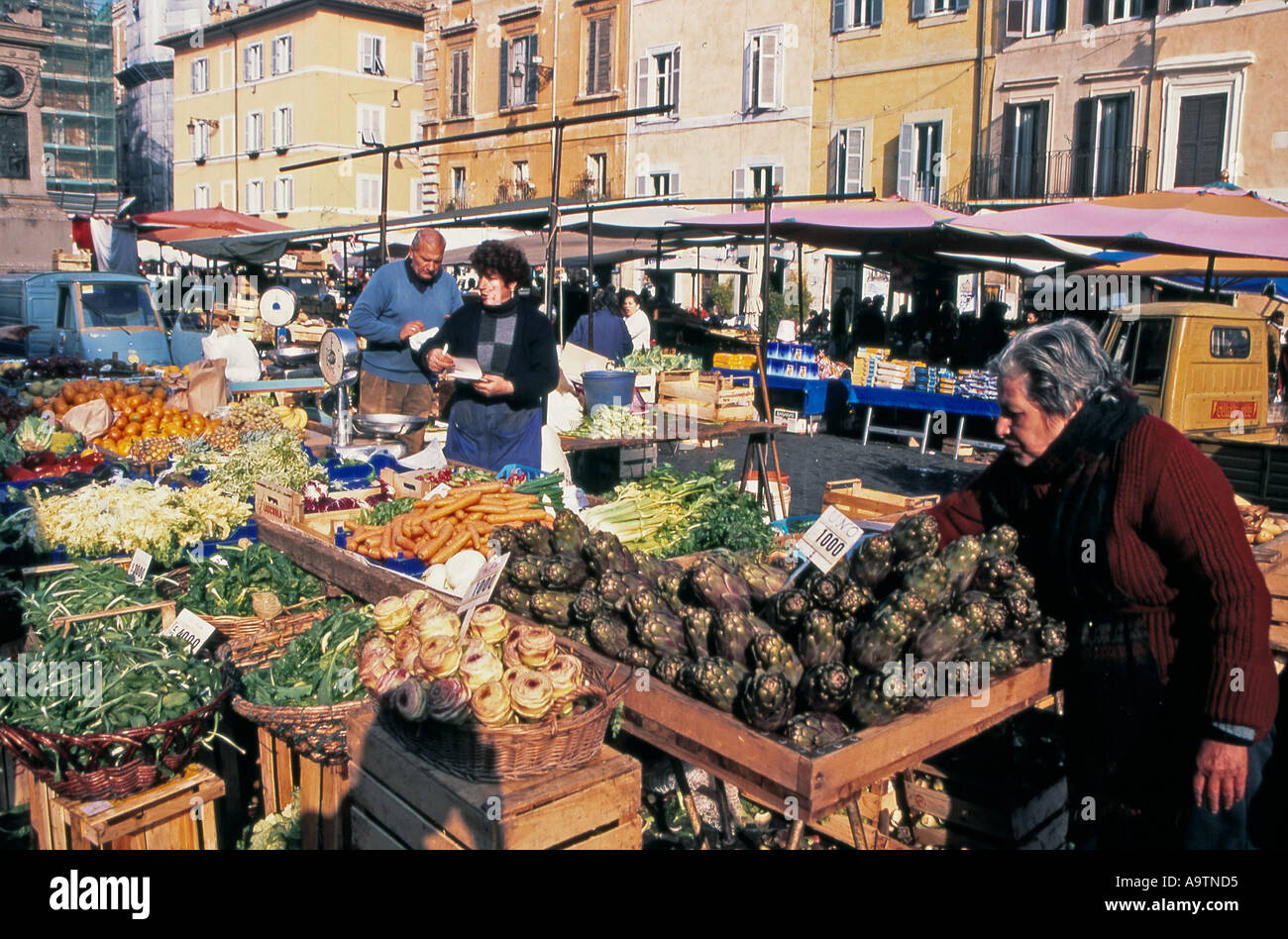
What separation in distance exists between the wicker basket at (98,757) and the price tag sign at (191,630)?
557 mm

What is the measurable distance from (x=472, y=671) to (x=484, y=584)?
484 mm

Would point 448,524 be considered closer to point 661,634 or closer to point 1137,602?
point 661,634

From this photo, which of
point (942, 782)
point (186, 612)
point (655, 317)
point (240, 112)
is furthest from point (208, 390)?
point (240, 112)

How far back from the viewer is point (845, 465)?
11.6 metres

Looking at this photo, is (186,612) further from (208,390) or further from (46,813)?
(208,390)

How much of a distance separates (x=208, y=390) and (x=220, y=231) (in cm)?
1148

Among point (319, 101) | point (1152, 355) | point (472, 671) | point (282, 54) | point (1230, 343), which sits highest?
point (282, 54)

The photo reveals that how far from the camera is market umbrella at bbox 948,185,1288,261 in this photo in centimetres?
858

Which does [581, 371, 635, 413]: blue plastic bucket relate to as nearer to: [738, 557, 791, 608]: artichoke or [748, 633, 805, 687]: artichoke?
[738, 557, 791, 608]: artichoke

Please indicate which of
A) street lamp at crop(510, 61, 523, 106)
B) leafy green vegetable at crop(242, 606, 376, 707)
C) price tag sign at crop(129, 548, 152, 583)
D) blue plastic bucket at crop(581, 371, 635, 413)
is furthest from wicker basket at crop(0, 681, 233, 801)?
street lamp at crop(510, 61, 523, 106)

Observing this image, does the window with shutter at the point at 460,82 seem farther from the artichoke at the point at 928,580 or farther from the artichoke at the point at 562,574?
the artichoke at the point at 928,580

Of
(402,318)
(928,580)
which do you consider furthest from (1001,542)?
(402,318)

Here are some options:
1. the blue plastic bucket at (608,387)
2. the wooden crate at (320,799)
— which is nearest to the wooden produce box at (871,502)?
the blue plastic bucket at (608,387)

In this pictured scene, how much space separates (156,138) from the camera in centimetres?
5012
